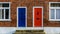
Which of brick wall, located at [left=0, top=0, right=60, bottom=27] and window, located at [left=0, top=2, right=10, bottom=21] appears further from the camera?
window, located at [left=0, top=2, right=10, bottom=21]

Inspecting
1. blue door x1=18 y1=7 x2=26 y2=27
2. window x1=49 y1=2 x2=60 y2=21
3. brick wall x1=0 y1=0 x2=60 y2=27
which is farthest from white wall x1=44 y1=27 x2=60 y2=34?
blue door x1=18 y1=7 x2=26 y2=27

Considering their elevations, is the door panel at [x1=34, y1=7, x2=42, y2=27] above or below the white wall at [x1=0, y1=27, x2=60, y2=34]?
above

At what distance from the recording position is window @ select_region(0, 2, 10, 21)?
52.9ft

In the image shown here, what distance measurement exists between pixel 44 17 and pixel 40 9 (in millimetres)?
793

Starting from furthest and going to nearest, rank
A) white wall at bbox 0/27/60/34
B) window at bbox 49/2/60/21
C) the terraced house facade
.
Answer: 1. window at bbox 49/2/60/21
2. the terraced house facade
3. white wall at bbox 0/27/60/34

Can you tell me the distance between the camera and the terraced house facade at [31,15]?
16.0 meters

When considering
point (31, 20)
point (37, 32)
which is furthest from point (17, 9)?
point (37, 32)

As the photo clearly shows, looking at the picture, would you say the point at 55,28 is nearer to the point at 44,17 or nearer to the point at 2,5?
the point at 44,17

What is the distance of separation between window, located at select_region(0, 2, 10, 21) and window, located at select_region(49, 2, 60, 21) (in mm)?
3750

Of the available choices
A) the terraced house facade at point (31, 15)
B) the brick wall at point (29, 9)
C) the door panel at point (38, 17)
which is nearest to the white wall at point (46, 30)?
the terraced house facade at point (31, 15)

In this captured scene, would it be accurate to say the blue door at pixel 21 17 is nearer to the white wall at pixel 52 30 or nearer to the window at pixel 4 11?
the window at pixel 4 11

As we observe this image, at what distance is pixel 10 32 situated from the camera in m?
15.8

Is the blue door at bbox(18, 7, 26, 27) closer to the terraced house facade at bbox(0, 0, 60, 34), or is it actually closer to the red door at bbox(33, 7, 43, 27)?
the terraced house facade at bbox(0, 0, 60, 34)

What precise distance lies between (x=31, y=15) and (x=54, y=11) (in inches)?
82.5
